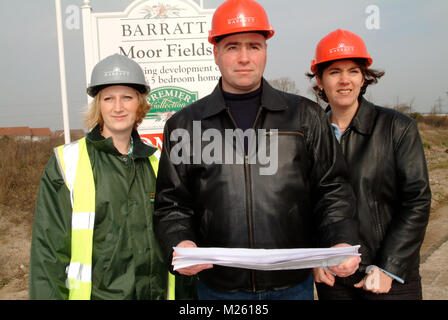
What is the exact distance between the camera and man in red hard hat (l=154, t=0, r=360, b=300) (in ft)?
6.85

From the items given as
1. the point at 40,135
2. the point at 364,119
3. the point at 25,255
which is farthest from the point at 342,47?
the point at 40,135

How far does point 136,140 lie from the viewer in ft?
8.73

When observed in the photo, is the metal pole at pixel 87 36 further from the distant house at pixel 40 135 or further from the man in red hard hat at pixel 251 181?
the distant house at pixel 40 135

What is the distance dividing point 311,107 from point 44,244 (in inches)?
73.7

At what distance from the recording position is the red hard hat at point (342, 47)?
2.60 m

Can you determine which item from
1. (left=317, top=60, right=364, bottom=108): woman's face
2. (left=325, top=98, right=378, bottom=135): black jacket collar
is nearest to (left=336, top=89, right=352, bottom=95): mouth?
(left=317, top=60, right=364, bottom=108): woman's face

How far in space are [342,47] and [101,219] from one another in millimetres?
2057

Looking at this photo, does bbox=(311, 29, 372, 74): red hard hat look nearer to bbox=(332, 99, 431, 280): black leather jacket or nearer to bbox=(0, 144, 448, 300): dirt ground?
bbox=(332, 99, 431, 280): black leather jacket

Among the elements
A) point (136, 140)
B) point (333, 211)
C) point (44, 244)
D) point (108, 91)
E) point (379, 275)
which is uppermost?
point (108, 91)

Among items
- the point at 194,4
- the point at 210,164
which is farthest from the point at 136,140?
the point at 194,4

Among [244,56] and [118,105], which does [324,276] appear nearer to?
[244,56]

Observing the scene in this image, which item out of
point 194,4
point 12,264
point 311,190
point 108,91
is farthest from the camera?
point 12,264

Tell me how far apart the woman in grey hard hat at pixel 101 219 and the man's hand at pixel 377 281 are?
1.36 meters

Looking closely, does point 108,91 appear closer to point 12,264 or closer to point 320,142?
point 320,142
